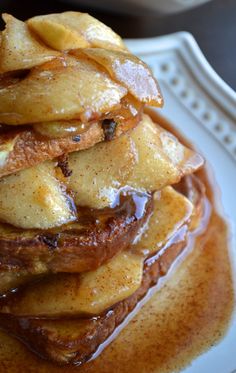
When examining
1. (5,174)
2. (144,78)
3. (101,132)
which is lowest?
(5,174)

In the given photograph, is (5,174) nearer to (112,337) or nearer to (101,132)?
(101,132)

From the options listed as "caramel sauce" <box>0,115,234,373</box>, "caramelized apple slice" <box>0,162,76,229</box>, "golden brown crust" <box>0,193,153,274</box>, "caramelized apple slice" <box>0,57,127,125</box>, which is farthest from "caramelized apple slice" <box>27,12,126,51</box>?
"caramel sauce" <box>0,115,234,373</box>

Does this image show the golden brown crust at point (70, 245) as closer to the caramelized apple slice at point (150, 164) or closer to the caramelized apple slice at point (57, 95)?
the caramelized apple slice at point (150, 164)

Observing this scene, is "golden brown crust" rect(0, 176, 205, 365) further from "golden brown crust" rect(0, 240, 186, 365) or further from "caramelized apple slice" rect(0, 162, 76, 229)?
"caramelized apple slice" rect(0, 162, 76, 229)

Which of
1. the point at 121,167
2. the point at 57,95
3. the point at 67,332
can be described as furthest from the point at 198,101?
the point at 67,332

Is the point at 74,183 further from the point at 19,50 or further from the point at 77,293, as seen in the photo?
the point at 19,50

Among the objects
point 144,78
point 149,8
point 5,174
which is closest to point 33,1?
point 149,8

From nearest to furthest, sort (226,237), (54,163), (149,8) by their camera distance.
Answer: (54,163) → (226,237) → (149,8)
